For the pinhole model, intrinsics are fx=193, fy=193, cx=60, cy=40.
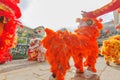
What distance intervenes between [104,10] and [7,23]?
5.77ft

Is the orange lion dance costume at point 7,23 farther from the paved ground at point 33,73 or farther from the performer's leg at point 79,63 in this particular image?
the paved ground at point 33,73

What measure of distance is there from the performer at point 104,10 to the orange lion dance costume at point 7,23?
163 cm

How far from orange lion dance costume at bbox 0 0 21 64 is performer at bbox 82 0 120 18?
1.63m

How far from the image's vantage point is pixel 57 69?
2.03 m

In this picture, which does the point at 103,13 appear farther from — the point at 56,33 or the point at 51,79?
the point at 51,79

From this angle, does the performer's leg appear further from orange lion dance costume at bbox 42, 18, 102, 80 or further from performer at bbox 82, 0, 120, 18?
performer at bbox 82, 0, 120, 18

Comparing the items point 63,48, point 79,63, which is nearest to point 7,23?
point 63,48

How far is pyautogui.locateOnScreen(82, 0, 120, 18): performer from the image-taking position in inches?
99.6

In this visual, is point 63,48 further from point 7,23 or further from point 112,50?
point 112,50

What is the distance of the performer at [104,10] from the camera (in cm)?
253

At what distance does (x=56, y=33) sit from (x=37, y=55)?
Result: 11.9 ft

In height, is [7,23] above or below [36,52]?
above

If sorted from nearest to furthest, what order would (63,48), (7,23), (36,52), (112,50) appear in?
(7,23) < (63,48) < (112,50) < (36,52)

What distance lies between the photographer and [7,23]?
1.19 meters
